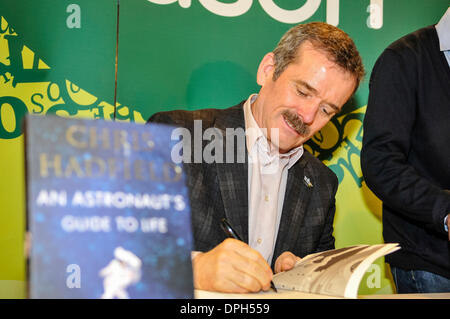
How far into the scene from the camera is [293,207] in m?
1.63

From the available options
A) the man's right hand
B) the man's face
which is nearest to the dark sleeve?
the man's face

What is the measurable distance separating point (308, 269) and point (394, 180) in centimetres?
46

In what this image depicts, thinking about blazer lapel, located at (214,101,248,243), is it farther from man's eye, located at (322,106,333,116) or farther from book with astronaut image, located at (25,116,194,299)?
book with astronaut image, located at (25,116,194,299)

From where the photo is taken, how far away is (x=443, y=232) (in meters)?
1.42

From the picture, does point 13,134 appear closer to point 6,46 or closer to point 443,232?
point 6,46

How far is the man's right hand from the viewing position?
3.33ft

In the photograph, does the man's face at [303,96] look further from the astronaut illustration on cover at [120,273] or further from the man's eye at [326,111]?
the astronaut illustration on cover at [120,273]

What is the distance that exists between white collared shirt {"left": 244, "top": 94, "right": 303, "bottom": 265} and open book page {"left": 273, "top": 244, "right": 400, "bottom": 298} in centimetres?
35

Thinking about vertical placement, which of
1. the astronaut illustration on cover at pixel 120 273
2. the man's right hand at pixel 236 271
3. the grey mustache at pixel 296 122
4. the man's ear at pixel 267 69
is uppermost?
the man's ear at pixel 267 69

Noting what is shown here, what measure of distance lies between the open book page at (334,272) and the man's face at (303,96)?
545 mm

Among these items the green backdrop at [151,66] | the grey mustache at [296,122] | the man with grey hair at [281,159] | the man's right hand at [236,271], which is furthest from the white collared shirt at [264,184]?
the man's right hand at [236,271]

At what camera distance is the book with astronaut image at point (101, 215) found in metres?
0.62

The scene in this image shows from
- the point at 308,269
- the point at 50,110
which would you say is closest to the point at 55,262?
the point at 308,269
